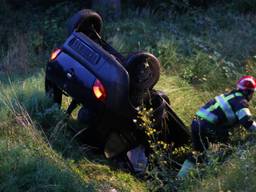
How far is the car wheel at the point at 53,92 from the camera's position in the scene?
6.46m

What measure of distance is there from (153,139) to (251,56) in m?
4.20

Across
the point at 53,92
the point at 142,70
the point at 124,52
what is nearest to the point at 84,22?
the point at 53,92

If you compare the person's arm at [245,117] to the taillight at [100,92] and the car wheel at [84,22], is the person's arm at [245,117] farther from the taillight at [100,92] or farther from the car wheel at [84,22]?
the car wheel at [84,22]

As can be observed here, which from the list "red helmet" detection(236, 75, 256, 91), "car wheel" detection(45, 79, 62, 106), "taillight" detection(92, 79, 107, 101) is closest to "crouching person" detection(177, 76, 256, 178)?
"red helmet" detection(236, 75, 256, 91)

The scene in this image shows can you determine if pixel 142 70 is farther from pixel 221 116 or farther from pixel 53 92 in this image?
pixel 53 92

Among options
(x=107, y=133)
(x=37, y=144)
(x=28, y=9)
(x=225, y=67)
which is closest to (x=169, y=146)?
(x=107, y=133)

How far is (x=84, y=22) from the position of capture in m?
6.59

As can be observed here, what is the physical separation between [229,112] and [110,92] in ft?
4.54

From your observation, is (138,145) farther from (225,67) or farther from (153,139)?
(225,67)

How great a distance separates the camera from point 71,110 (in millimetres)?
6211

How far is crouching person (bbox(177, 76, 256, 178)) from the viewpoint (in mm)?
5934

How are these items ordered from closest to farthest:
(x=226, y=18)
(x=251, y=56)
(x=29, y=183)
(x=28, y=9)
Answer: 1. (x=29, y=183)
2. (x=251, y=56)
3. (x=226, y=18)
4. (x=28, y=9)

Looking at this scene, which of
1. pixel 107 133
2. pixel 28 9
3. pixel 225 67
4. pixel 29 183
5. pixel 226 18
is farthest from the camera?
pixel 28 9

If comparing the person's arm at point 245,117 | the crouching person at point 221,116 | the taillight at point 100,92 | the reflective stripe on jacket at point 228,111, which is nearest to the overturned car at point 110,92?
the taillight at point 100,92
